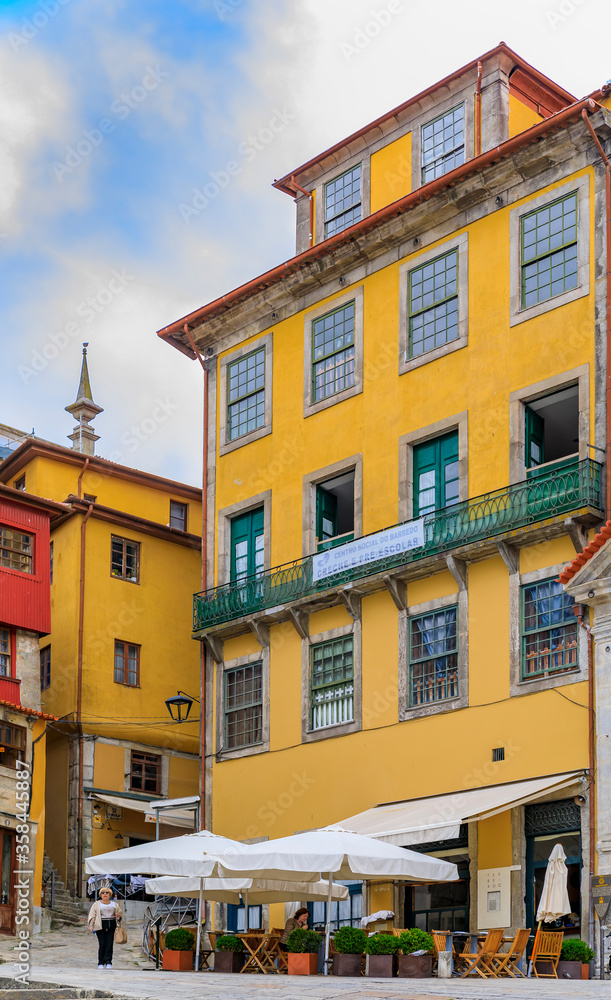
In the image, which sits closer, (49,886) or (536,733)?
(536,733)

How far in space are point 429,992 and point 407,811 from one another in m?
9.49

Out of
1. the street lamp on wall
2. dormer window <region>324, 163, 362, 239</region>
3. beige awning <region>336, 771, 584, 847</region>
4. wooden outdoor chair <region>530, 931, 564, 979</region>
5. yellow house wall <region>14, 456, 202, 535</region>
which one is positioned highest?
dormer window <region>324, 163, 362, 239</region>

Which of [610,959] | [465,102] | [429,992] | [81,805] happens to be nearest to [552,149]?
[465,102]

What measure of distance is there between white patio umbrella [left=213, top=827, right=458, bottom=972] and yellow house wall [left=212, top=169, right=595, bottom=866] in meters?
3.14

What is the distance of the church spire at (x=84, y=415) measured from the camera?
158 feet

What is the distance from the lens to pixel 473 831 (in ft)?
84.9

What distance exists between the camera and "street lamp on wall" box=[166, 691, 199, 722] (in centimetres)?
3225

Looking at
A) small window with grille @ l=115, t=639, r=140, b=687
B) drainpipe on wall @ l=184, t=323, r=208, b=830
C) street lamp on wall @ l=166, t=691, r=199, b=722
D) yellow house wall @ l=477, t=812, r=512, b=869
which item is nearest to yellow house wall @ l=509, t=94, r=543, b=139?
drainpipe on wall @ l=184, t=323, r=208, b=830

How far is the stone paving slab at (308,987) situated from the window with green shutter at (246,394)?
14.8 metres

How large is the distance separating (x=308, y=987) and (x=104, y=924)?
22.1 feet

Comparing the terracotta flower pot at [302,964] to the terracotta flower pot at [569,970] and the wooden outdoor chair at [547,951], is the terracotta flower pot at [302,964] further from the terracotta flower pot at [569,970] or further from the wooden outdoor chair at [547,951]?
the terracotta flower pot at [569,970]

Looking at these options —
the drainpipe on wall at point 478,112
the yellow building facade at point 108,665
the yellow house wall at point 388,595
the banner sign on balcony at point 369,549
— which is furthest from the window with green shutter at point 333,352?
the yellow building facade at point 108,665

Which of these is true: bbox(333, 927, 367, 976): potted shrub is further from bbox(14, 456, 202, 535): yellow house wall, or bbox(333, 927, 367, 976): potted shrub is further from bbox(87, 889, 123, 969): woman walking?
bbox(14, 456, 202, 535): yellow house wall

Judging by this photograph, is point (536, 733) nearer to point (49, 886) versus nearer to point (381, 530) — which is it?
point (381, 530)
